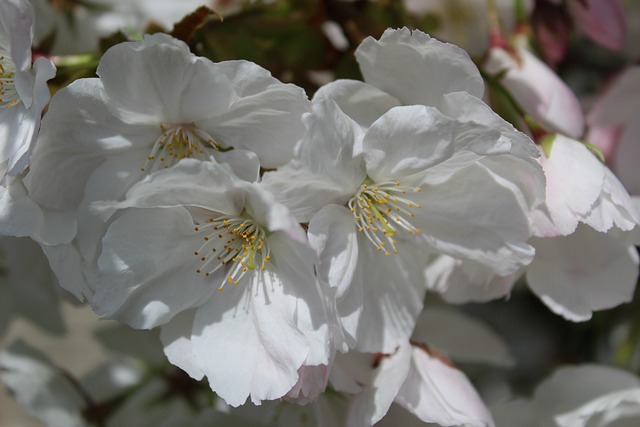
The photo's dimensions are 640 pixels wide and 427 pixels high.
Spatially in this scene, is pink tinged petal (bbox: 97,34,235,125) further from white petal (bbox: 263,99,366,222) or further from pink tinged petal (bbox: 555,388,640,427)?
pink tinged petal (bbox: 555,388,640,427)

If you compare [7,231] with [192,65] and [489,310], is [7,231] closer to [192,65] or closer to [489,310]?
[192,65]

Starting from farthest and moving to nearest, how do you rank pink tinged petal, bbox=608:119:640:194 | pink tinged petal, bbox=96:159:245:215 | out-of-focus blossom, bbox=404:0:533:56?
out-of-focus blossom, bbox=404:0:533:56, pink tinged petal, bbox=608:119:640:194, pink tinged petal, bbox=96:159:245:215

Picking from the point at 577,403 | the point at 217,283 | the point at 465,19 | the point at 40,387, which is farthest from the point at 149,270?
the point at 465,19

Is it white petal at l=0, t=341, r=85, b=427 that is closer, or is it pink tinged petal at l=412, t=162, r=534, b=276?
pink tinged petal at l=412, t=162, r=534, b=276

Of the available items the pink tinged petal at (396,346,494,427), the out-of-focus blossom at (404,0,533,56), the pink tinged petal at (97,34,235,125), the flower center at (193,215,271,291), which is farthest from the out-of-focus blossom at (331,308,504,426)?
the out-of-focus blossom at (404,0,533,56)

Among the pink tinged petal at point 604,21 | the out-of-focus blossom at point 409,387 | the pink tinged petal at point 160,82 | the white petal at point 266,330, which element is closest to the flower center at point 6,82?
the pink tinged petal at point 160,82
